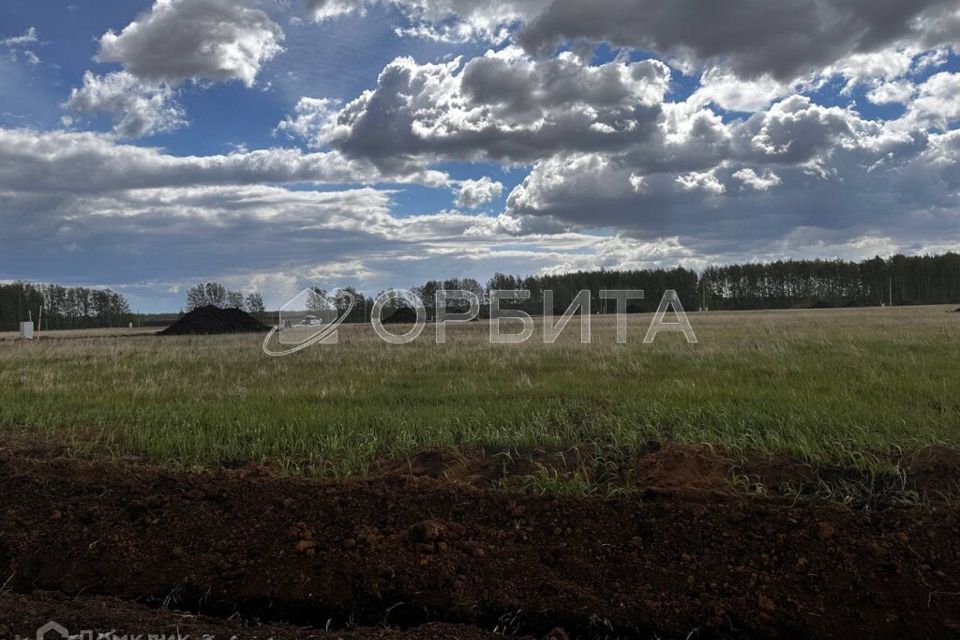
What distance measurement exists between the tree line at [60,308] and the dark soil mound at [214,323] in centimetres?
4896

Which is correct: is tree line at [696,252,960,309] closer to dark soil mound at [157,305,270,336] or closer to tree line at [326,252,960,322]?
tree line at [326,252,960,322]

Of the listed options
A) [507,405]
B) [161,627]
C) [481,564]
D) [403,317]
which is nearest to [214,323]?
[403,317]

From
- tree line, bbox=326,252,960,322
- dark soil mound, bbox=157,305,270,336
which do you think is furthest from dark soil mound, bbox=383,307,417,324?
tree line, bbox=326,252,960,322

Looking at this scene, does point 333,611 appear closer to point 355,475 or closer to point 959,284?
point 355,475

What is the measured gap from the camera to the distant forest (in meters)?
88.6

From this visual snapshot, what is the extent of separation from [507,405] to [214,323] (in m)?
40.6

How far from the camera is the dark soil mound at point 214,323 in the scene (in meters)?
43.1

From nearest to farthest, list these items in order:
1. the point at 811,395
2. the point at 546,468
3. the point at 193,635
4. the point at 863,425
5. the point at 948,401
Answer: the point at 193,635 < the point at 546,468 < the point at 863,425 < the point at 948,401 < the point at 811,395

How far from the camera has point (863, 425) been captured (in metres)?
6.93

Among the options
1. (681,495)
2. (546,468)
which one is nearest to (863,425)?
(681,495)

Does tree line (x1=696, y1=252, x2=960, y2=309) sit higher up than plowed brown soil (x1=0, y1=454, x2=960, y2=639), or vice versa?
tree line (x1=696, y1=252, x2=960, y2=309)

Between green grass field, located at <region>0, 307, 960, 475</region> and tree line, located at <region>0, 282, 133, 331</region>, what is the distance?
83396mm

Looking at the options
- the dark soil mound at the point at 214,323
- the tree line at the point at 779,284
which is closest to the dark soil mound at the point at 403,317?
the dark soil mound at the point at 214,323

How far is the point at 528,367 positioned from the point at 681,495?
852cm
